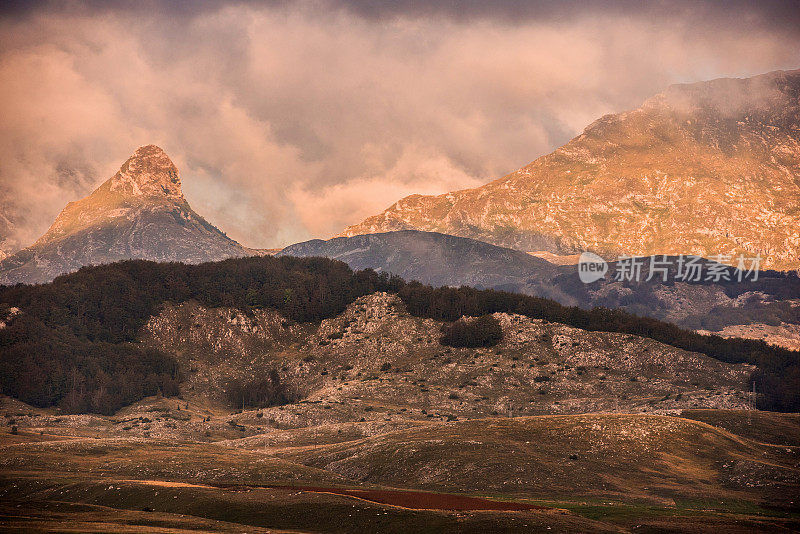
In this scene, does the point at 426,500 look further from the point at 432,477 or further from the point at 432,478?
the point at 432,477

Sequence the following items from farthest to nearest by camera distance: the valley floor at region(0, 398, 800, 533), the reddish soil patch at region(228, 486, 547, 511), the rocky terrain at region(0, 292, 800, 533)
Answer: the reddish soil patch at region(228, 486, 547, 511), the rocky terrain at region(0, 292, 800, 533), the valley floor at region(0, 398, 800, 533)

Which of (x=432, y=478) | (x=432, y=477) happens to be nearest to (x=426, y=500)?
(x=432, y=478)

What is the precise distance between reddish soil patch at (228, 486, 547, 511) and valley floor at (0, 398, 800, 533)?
0.82 ft

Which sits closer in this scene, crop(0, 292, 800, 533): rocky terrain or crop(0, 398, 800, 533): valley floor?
crop(0, 398, 800, 533): valley floor

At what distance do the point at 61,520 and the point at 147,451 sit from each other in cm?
7103

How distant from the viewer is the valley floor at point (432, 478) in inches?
3029

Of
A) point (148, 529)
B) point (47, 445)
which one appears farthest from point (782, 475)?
point (47, 445)

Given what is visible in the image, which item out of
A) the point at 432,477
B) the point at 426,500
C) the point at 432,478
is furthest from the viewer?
the point at 432,477

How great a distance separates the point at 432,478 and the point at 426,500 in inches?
896

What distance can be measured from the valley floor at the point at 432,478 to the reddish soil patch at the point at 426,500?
25cm

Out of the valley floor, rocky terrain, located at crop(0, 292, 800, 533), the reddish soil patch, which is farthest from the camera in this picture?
the reddish soil patch

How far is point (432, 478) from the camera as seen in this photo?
119 m

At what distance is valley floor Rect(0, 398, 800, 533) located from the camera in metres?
76.9

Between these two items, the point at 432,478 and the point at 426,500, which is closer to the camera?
the point at 426,500
